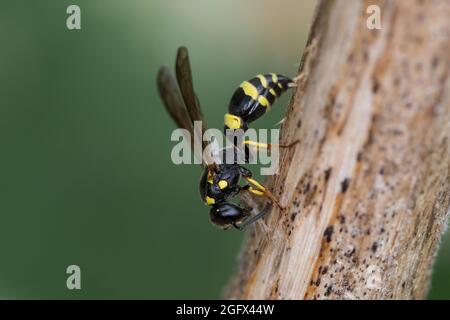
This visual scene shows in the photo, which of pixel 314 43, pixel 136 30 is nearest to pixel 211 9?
pixel 136 30

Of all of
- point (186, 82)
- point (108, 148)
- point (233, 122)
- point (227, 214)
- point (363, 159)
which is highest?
point (186, 82)

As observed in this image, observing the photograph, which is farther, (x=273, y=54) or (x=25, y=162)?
(x=273, y=54)

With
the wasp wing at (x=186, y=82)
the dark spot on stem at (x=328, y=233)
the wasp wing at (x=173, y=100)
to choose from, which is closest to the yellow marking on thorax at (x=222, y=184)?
the wasp wing at (x=173, y=100)

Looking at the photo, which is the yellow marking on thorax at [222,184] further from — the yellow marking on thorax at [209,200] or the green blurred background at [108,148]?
the green blurred background at [108,148]

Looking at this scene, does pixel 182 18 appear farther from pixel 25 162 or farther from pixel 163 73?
pixel 25 162

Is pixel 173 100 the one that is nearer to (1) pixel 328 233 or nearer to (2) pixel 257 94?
(2) pixel 257 94

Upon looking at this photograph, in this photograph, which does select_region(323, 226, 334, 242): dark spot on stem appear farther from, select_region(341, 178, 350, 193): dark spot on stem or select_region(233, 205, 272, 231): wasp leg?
select_region(233, 205, 272, 231): wasp leg

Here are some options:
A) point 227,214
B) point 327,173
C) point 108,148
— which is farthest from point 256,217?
point 108,148

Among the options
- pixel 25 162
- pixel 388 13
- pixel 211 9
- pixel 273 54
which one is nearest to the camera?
pixel 388 13

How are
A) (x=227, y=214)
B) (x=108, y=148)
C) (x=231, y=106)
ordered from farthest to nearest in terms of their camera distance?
1. (x=108, y=148)
2. (x=231, y=106)
3. (x=227, y=214)
